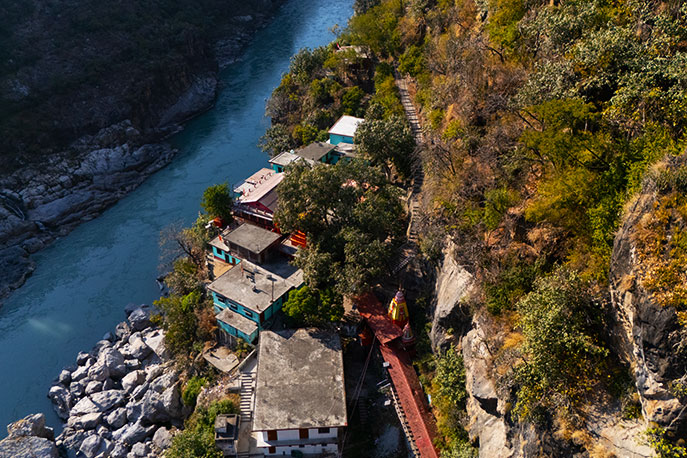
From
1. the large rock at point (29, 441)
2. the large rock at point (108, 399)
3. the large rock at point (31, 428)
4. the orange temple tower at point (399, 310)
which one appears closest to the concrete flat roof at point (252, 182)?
the orange temple tower at point (399, 310)

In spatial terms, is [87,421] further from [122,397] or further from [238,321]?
[238,321]

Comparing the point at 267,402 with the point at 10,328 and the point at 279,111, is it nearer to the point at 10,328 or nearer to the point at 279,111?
the point at 10,328

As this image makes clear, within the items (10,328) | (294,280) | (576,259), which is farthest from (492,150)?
(10,328)

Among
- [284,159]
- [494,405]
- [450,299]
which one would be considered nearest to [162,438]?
[450,299]

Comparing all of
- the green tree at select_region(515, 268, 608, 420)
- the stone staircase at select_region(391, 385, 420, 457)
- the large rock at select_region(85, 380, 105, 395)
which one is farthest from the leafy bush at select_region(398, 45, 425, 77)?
the large rock at select_region(85, 380, 105, 395)

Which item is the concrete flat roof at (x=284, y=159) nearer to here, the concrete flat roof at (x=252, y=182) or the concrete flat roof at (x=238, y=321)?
the concrete flat roof at (x=252, y=182)
